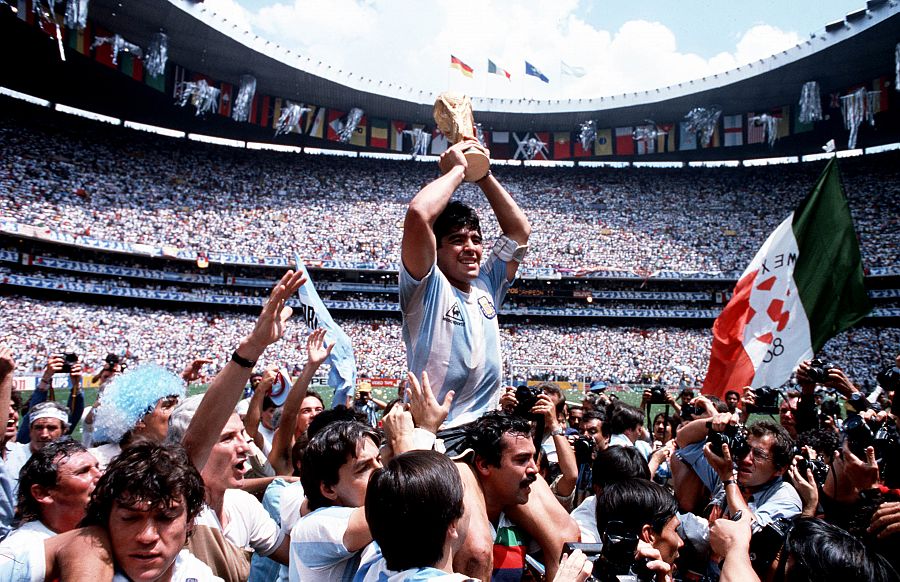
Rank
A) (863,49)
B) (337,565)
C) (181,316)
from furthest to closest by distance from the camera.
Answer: (181,316) → (863,49) → (337,565)

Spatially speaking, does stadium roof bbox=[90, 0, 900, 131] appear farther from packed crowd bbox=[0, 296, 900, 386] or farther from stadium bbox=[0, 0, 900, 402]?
packed crowd bbox=[0, 296, 900, 386]

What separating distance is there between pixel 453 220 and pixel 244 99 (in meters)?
36.7

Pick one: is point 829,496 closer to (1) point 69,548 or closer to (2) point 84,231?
(1) point 69,548

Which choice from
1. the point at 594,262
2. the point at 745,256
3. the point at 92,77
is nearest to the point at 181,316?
the point at 92,77

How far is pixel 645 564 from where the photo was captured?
1.99 meters

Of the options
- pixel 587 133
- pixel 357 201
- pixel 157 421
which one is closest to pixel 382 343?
pixel 357 201

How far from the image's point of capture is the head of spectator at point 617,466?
141 inches

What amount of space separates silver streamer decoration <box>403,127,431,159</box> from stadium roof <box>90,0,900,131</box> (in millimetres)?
782

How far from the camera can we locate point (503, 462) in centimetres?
240

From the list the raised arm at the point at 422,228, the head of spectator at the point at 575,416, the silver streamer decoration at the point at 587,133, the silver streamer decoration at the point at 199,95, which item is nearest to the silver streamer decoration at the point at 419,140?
the silver streamer decoration at the point at 587,133

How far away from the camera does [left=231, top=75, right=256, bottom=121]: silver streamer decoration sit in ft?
117

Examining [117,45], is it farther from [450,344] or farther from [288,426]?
[450,344]

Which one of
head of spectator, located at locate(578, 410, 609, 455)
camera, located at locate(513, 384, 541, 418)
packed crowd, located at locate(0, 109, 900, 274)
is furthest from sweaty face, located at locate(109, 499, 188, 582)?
packed crowd, located at locate(0, 109, 900, 274)

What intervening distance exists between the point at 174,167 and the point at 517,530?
140ft
